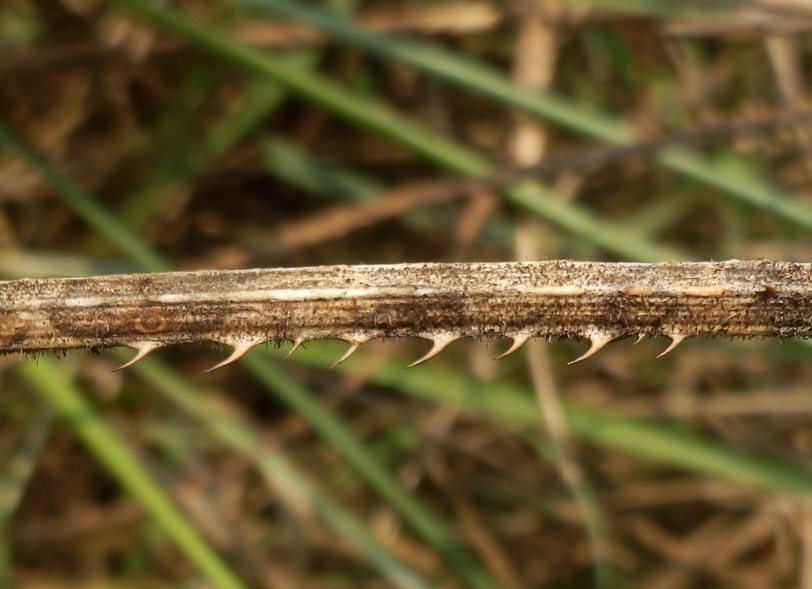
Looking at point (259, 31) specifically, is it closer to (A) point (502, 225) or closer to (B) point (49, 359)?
(A) point (502, 225)

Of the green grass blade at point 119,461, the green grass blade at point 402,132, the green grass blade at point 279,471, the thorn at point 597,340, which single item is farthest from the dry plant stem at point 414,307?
the green grass blade at point 279,471

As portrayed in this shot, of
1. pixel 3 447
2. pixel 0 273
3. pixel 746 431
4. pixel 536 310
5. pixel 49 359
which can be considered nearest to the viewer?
pixel 536 310

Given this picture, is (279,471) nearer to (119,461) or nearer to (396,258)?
(119,461)

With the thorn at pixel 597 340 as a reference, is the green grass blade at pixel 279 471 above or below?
above

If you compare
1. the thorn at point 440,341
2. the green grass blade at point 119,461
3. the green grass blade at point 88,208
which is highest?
the green grass blade at point 88,208

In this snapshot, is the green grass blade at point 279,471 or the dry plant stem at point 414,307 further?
the green grass blade at point 279,471

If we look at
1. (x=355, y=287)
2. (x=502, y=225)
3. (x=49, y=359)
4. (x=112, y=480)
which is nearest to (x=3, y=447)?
(x=112, y=480)

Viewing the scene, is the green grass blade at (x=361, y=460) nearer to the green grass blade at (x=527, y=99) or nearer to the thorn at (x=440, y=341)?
the green grass blade at (x=527, y=99)
